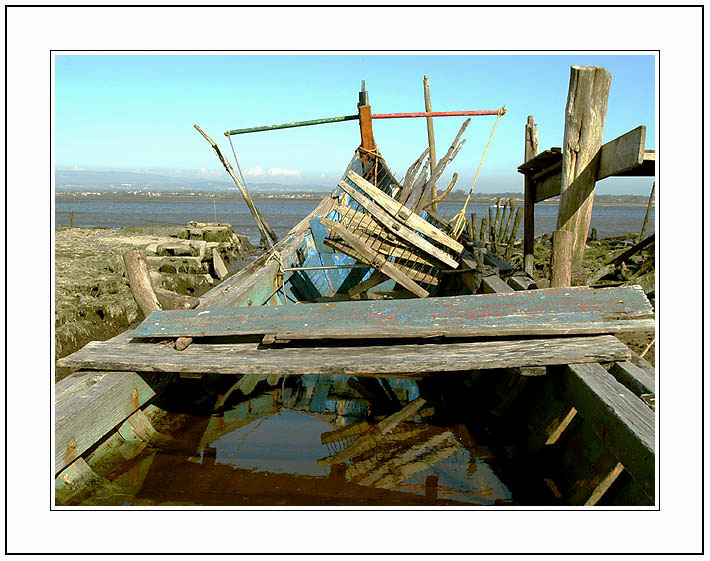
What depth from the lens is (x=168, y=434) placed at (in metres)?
3.85

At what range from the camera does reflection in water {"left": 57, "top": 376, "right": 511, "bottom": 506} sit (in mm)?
3152

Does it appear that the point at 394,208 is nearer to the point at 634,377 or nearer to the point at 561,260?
the point at 561,260

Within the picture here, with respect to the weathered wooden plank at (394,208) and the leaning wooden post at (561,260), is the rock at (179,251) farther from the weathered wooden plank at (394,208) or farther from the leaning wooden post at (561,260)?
the leaning wooden post at (561,260)

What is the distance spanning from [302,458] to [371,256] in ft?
7.62

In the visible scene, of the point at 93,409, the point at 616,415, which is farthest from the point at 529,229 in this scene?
the point at 93,409

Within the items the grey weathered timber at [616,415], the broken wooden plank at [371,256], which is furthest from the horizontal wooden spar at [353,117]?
the grey weathered timber at [616,415]

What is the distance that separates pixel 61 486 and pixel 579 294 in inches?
132

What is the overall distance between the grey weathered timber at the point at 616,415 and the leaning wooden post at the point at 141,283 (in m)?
2.90

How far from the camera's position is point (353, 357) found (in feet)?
10.6

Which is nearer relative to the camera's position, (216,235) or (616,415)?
(616,415)

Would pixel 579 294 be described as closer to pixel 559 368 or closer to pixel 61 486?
pixel 559 368

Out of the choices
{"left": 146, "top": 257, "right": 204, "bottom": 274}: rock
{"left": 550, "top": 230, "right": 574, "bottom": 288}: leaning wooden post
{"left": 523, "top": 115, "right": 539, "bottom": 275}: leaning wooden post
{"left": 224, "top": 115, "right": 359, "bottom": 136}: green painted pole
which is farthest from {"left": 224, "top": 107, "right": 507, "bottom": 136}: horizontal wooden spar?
{"left": 146, "top": 257, "right": 204, "bottom": 274}: rock

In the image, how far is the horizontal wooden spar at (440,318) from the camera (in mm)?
3318
